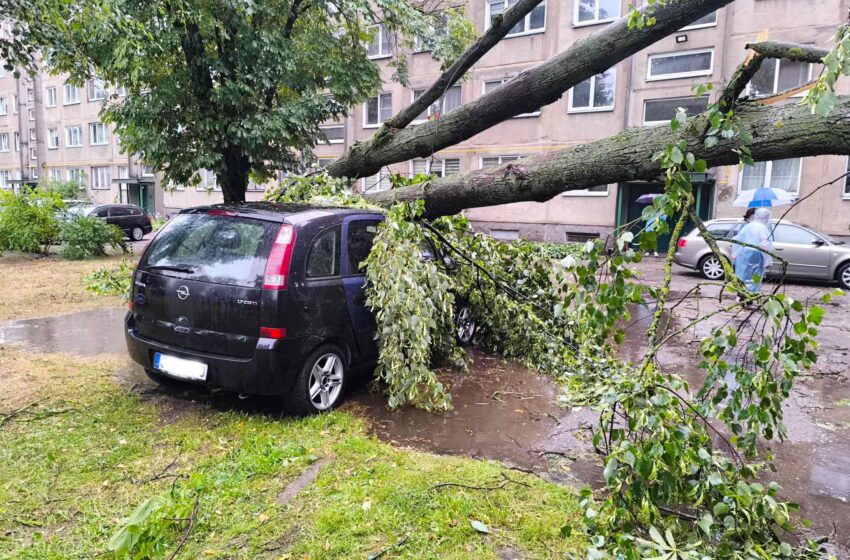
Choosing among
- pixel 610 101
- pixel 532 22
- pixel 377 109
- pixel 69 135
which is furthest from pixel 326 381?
pixel 69 135

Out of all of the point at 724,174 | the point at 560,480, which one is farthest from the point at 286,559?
the point at 724,174

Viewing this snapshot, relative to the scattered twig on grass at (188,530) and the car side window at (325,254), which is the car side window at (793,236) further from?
the scattered twig on grass at (188,530)

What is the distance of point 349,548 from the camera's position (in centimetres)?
273

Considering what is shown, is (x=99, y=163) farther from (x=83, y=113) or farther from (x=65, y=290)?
(x=65, y=290)

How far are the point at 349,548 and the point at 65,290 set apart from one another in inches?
387

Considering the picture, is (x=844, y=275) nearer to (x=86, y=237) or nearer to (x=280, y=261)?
(x=280, y=261)

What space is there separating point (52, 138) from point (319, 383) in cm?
4434

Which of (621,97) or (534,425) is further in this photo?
(621,97)

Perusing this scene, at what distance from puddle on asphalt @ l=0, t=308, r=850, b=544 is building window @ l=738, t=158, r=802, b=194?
45.8 feet

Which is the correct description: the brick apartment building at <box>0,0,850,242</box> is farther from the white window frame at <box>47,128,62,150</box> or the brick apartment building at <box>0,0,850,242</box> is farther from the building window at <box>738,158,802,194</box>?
the white window frame at <box>47,128,62,150</box>

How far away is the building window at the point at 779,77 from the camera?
675 inches

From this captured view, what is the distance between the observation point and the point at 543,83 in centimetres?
443

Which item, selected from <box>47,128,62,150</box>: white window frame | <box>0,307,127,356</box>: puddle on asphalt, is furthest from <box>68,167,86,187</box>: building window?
<box>0,307,127,356</box>: puddle on asphalt

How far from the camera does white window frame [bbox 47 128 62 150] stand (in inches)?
1543
